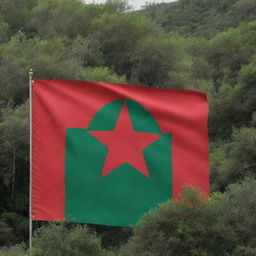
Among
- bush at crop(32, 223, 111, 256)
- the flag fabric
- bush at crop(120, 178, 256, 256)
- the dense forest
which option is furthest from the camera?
the dense forest

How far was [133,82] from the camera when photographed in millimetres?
34250

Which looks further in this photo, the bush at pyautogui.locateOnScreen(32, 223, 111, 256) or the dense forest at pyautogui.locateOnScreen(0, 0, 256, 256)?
the dense forest at pyautogui.locateOnScreen(0, 0, 256, 256)

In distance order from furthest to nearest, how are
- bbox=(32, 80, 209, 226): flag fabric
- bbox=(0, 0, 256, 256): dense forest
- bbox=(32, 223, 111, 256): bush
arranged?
bbox=(0, 0, 256, 256): dense forest < bbox=(32, 223, 111, 256): bush < bbox=(32, 80, 209, 226): flag fabric

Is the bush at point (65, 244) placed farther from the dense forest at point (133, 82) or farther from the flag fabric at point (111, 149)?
the flag fabric at point (111, 149)

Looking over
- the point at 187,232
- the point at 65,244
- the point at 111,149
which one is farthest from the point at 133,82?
the point at 111,149

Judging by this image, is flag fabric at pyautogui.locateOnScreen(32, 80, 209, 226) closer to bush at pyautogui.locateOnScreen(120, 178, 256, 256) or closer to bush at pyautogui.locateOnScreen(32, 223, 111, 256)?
bush at pyautogui.locateOnScreen(120, 178, 256, 256)

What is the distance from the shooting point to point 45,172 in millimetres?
9836

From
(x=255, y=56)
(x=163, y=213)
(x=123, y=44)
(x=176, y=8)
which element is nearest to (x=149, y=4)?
(x=176, y=8)

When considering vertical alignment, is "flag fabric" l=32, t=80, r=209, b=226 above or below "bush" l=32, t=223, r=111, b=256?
above

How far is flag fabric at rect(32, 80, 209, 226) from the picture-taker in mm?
9945

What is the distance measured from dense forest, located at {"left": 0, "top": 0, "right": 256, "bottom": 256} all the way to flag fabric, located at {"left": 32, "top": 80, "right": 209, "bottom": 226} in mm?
863

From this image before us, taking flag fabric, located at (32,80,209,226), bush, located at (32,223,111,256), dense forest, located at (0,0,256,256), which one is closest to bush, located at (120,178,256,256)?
dense forest, located at (0,0,256,256)

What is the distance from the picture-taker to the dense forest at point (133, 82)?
12.1 meters

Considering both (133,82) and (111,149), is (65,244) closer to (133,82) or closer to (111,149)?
(111,149)
